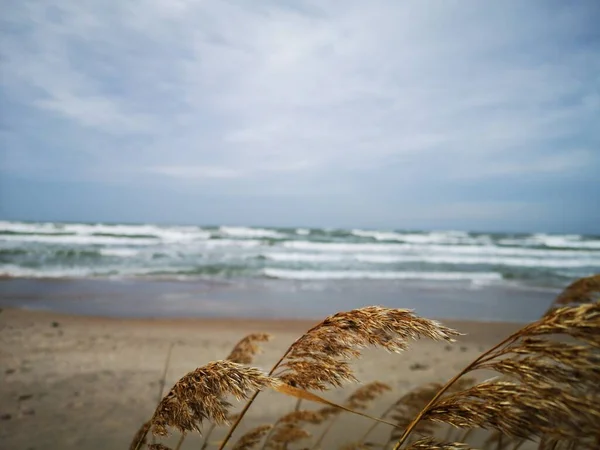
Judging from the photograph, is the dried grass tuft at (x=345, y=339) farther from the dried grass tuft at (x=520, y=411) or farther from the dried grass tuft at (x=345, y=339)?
the dried grass tuft at (x=520, y=411)

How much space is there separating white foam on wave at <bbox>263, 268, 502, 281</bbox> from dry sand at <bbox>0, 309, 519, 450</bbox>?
23.6 feet

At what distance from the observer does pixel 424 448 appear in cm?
111

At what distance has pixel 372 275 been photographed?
18.2m

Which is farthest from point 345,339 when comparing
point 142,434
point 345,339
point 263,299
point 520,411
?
point 263,299

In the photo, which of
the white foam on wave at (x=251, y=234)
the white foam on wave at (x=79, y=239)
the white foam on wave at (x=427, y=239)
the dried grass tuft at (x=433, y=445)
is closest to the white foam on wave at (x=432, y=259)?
the white foam on wave at (x=427, y=239)

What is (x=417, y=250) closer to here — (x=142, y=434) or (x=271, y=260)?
(x=271, y=260)

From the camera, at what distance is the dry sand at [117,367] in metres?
4.39

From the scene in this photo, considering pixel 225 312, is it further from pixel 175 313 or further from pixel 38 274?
pixel 38 274

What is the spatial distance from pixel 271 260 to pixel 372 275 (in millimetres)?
6528

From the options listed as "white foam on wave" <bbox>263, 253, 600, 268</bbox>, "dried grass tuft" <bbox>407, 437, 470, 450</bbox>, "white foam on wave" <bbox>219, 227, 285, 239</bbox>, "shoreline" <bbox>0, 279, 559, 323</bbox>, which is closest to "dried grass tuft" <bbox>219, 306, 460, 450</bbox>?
"dried grass tuft" <bbox>407, 437, 470, 450</bbox>

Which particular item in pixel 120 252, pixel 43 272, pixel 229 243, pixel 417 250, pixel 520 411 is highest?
pixel 520 411

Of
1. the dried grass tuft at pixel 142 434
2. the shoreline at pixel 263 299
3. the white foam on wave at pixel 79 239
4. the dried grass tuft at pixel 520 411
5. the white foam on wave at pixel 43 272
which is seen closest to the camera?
the dried grass tuft at pixel 520 411

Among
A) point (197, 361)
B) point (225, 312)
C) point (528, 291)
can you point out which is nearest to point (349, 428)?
point (197, 361)

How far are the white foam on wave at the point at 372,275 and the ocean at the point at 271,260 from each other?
4cm
